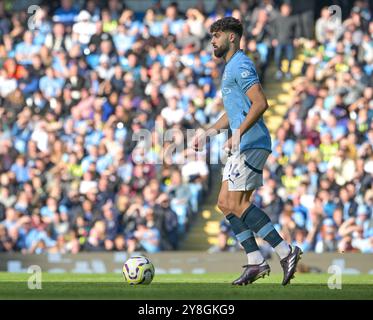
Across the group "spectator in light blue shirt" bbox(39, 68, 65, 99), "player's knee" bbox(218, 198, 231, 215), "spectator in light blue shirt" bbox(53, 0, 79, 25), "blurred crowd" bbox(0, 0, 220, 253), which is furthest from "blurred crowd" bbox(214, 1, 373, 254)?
"player's knee" bbox(218, 198, 231, 215)

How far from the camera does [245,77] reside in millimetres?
12484

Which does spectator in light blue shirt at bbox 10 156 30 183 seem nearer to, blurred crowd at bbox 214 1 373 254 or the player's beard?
blurred crowd at bbox 214 1 373 254

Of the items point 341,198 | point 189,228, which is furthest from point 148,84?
point 341,198

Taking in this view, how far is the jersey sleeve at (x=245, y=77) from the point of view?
1248 centimetres

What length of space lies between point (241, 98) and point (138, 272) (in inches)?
87.1

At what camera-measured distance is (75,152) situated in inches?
952

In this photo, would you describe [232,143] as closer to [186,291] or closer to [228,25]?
[228,25]

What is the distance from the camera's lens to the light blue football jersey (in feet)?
41.0

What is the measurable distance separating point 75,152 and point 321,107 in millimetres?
4860

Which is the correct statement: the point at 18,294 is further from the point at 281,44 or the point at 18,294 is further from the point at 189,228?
the point at 281,44

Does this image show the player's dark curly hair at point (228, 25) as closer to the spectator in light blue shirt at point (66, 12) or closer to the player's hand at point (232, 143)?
the player's hand at point (232, 143)

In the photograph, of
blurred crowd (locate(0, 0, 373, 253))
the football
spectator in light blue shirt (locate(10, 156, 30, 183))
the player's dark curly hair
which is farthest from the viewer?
Answer: spectator in light blue shirt (locate(10, 156, 30, 183))

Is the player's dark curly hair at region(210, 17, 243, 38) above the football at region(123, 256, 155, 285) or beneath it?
above

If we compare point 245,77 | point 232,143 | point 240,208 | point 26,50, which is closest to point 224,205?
point 240,208
